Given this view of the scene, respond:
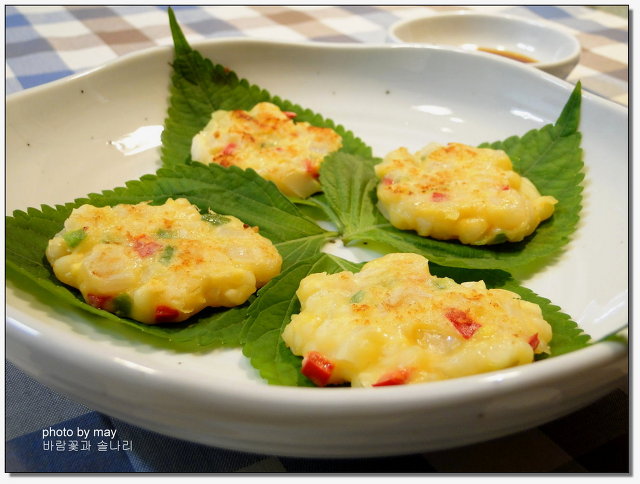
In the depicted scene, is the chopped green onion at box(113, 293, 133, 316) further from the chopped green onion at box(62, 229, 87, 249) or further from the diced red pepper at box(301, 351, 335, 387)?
the diced red pepper at box(301, 351, 335, 387)

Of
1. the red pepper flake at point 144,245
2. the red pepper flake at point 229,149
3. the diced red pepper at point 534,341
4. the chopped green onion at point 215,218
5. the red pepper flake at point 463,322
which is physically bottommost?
Result: the chopped green onion at point 215,218

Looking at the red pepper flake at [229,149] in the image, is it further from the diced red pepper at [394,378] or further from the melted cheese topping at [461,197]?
the diced red pepper at [394,378]

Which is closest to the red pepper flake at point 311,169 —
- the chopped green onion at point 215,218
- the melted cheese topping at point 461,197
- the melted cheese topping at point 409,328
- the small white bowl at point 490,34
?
the melted cheese topping at point 461,197

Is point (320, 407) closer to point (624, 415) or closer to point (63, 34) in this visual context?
point (624, 415)

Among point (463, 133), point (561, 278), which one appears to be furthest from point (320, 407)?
point (463, 133)

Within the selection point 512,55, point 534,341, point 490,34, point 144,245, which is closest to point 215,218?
point 144,245

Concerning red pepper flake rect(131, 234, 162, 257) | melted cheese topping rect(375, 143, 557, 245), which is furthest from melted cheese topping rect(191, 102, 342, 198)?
red pepper flake rect(131, 234, 162, 257)

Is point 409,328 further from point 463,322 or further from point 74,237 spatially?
point 74,237
